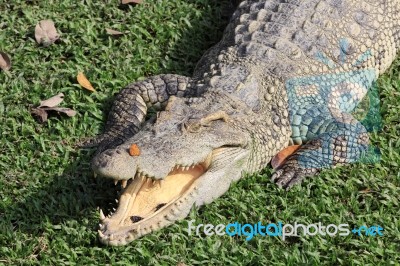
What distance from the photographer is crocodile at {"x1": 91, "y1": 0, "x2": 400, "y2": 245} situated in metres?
5.07

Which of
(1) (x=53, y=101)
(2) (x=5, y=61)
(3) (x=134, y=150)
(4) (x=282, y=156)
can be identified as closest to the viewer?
(3) (x=134, y=150)

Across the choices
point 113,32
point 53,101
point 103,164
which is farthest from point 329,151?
point 113,32

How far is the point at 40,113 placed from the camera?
6.14 m

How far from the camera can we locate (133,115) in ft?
20.0

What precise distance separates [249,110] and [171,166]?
97 cm

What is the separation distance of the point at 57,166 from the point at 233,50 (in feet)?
5.74

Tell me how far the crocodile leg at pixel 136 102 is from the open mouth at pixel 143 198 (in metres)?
0.86

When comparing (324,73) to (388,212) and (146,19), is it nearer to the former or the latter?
(388,212)

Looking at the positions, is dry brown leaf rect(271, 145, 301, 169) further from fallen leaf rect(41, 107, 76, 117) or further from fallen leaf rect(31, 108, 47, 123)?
fallen leaf rect(31, 108, 47, 123)

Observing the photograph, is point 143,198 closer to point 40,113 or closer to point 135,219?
point 135,219

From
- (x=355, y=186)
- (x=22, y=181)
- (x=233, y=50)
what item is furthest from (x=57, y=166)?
(x=355, y=186)

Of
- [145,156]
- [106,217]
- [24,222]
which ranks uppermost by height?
[145,156]

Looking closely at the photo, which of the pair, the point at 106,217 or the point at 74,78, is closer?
the point at 106,217

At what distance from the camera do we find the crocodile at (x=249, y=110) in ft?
16.6
